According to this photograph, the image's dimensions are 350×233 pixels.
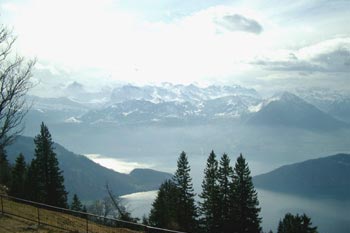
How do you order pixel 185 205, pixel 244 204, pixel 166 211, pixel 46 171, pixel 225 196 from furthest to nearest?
pixel 46 171, pixel 166 211, pixel 185 205, pixel 225 196, pixel 244 204

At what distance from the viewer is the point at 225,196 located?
54.8 metres

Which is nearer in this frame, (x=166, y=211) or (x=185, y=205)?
(x=185, y=205)

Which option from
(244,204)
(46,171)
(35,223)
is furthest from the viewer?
(46,171)

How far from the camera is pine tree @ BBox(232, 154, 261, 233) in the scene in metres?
51.7

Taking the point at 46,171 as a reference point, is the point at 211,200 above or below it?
below

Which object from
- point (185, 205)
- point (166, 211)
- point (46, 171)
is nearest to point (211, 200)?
point (185, 205)

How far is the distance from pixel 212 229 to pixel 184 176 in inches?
378

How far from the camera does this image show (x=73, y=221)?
1077 inches

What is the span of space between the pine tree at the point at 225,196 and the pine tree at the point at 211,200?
23.1 inches

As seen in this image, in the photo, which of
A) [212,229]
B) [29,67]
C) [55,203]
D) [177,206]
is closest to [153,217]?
[177,206]

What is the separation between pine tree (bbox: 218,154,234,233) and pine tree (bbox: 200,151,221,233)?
587mm

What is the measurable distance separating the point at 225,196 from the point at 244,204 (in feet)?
10.5

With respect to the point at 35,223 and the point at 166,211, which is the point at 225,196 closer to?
the point at 166,211

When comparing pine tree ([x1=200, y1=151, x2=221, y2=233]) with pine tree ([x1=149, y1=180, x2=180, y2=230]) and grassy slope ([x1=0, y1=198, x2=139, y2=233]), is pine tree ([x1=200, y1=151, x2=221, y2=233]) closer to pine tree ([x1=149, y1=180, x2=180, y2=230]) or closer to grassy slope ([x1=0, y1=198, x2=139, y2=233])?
pine tree ([x1=149, y1=180, x2=180, y2=230])
